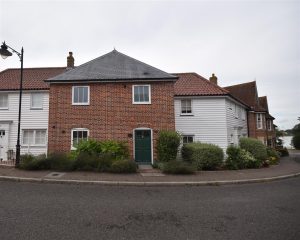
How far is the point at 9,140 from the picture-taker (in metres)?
18.3

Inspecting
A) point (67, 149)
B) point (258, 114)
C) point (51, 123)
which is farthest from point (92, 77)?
point (258, 114)

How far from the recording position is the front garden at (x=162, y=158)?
1242 cm

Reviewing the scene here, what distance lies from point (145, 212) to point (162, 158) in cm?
841

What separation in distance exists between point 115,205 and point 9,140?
600 inches

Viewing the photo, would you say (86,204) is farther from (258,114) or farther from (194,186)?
(258,114)

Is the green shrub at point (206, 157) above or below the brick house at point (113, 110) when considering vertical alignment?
below

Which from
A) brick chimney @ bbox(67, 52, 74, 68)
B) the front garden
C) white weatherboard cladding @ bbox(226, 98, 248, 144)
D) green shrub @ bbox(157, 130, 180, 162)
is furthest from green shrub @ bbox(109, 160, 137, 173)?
brick chimney @ bbox(67, 52, 74, 68)

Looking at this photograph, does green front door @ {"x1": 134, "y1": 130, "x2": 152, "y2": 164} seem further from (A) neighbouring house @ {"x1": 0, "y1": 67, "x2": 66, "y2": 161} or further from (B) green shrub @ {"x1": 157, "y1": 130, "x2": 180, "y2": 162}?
(A) neighbouring house @ {"x1": 0, "y1": 67, "x2": 66, "y2": 161}

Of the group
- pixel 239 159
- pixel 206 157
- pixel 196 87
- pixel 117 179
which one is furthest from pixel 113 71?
pixel 239 159

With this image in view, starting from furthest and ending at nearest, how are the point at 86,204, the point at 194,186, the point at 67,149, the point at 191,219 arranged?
the point at 67,149, the point at 194,186, the point at 86,204, the point at 191,219

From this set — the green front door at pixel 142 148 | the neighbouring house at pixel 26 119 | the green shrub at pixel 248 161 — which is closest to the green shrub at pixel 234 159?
the green shrub at pixel 248 161

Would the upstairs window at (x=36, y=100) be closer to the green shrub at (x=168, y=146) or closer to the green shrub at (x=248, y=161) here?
the green shrub at (x=168, y=146)

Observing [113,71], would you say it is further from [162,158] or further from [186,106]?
[162,158]

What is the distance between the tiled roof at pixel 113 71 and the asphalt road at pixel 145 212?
8717mm
